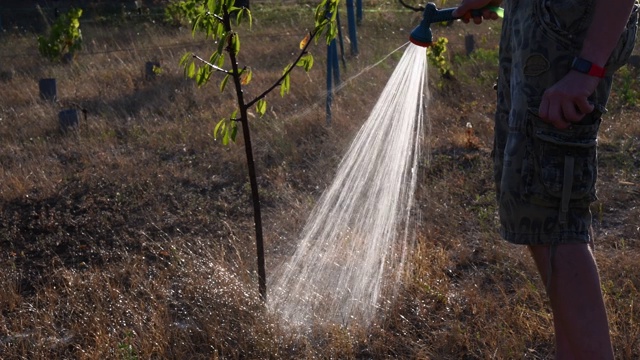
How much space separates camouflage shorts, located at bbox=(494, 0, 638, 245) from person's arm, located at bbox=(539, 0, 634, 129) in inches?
2.6

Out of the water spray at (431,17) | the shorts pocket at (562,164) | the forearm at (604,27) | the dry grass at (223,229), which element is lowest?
the dry grass at (223,229)

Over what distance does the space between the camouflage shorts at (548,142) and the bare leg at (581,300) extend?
46 mm

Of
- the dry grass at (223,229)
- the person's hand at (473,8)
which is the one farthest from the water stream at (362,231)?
the person's hand at (473,8)

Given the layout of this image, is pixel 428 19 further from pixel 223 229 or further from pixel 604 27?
pixel 223 229

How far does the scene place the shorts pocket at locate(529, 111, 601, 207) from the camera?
2186 millimetres

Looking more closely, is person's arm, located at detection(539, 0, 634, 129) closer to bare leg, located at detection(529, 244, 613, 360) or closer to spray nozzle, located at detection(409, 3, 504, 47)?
bare leg, located at detection(529, 244, 613, 360)

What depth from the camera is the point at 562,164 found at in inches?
86.2

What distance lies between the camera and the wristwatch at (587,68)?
6.97 ft

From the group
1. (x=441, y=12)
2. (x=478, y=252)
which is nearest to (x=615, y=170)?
(x=478, y=252)

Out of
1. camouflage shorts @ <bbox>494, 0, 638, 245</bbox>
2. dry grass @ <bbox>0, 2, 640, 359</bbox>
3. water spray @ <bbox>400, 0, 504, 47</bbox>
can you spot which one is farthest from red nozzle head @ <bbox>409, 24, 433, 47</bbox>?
dry grass @ <bbox>0, 2, 640, 359</bbox>

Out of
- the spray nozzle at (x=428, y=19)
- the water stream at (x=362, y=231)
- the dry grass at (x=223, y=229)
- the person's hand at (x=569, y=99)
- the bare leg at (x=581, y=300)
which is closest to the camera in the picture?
the person's hand at (x=569, y=99)

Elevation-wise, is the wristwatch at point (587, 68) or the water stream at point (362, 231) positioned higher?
the wristwatch at point (587, 68)

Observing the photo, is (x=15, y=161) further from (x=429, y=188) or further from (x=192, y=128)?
(x=429, y=188)

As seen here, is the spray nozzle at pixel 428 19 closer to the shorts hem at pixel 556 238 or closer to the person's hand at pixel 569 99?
the person's hand at pixel 569 99
